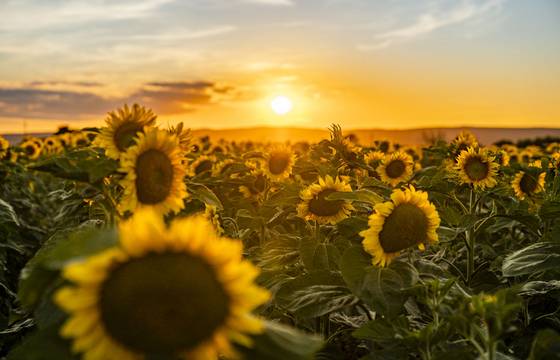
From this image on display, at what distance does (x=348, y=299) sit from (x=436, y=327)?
520mm

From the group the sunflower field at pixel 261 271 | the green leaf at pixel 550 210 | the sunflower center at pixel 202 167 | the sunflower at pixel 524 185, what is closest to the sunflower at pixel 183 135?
the sunflower field at pixel 261 271

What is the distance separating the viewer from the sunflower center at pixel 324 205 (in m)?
3.19

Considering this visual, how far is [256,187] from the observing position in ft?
17.0

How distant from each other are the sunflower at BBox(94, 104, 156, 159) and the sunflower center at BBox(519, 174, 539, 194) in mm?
3817

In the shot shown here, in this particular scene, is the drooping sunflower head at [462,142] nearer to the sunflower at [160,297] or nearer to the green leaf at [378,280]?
the green leaf at [378,280]

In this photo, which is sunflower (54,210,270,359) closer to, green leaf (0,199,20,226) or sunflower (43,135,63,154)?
green leaf (0,199,20,226)

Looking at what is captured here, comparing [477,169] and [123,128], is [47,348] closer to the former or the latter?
[123,128]

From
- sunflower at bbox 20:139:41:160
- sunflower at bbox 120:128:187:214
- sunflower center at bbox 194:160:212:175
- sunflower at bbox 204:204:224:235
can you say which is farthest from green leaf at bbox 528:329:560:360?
sunflower at bbox 20:139:41:160

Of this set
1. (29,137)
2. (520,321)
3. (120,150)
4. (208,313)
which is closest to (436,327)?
(208,313)

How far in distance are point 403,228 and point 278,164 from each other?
2.79 meters

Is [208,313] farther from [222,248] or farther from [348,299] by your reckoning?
[348,299]

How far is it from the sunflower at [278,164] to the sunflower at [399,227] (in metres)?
2.55

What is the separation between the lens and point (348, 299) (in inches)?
91.7

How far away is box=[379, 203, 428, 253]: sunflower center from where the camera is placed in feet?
7.83
